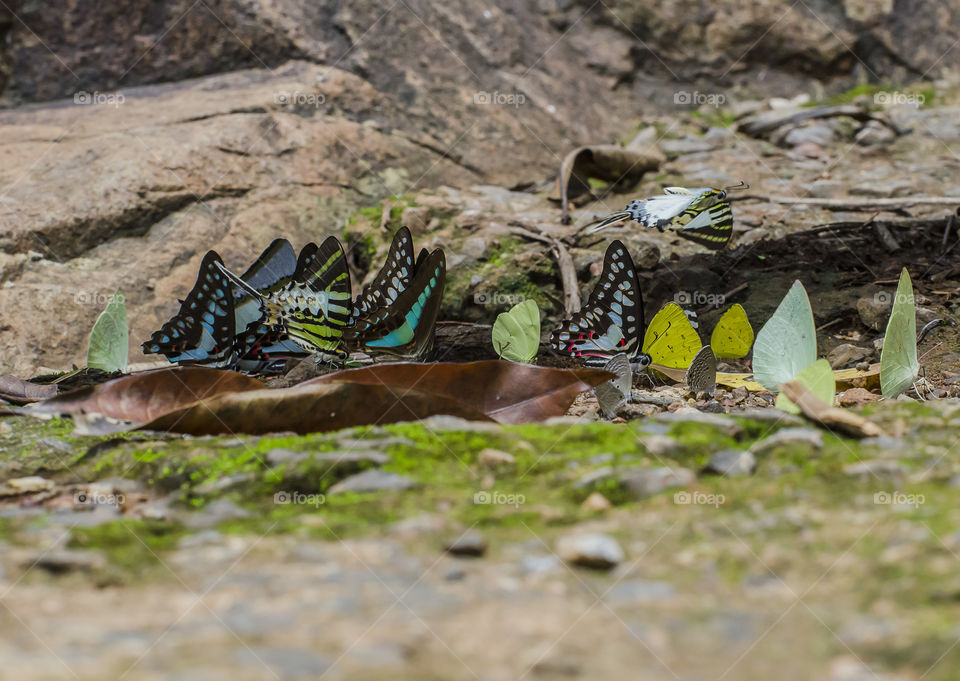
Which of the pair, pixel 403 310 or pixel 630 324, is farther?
pixel 630 324

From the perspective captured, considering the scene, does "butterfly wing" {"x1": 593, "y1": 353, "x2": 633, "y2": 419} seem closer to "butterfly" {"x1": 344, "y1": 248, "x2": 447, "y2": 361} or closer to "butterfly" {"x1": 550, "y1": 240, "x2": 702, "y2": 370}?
"butterfly" {"x1": 550, "y1": 240, "x2": 702, "y2": 370}

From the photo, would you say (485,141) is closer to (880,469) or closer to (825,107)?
(825,107)

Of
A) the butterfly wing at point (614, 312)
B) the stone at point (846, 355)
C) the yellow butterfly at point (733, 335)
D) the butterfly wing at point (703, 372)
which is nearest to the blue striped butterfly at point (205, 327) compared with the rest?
the butterfly wing at point (614, 312)

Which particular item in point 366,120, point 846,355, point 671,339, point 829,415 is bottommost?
point 846,355

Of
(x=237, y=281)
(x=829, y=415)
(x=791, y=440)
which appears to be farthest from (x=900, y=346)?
(x=237, y=281)

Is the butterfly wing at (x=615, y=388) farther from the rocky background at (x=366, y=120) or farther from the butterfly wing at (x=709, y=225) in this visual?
the rocky background at (x=366, y=120)

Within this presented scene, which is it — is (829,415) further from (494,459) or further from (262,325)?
(262,325)

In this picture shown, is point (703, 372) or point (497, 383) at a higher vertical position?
point (497, 383)

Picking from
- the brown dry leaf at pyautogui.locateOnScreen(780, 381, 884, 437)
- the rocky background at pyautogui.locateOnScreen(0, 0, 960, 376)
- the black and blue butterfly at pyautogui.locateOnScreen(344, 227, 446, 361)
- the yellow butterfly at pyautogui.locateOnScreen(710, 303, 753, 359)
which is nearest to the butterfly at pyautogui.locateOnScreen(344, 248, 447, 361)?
the black and blue butterfly at pyautogui.locateOnScreen(344, 227, 446, 361)

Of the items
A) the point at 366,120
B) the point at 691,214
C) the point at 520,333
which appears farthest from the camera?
the point at 366,120
